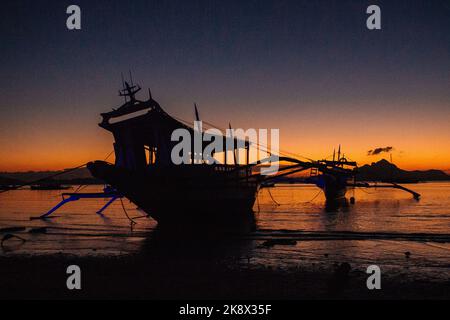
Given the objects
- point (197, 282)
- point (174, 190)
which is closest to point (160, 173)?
point (174, 190)

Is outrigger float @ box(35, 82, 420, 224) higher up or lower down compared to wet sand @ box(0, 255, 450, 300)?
higher up

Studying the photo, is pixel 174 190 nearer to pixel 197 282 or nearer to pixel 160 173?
pixel 160 173

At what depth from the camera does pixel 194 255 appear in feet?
46.4

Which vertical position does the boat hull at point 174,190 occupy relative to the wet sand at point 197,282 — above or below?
above

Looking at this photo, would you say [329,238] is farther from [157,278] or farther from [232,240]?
[157,278]

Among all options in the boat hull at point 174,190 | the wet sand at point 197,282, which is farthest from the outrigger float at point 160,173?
the wet sand at point 197,282

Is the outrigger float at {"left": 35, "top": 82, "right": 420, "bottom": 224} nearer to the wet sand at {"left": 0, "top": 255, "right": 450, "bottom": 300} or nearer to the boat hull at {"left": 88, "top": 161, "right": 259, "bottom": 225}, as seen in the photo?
the boat hull at {"left": 88, "top": 161, "right": 259, "bottom": 225}

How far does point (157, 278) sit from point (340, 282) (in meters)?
5.36

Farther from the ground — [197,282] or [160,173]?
[160,173]

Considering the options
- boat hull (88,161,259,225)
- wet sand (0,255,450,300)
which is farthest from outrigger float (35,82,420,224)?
wet sand (0,255,450,300)

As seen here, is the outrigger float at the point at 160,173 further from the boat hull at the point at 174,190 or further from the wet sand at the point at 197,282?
A: the wet sand at the point at 197,282

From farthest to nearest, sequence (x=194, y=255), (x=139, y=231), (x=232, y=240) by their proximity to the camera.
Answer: (x=139, y=231) → (x=232, y=240) → (x=194, y=255)

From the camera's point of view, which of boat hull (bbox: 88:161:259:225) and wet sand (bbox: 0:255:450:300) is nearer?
wet sand (bbox: 0:255:450:300)
